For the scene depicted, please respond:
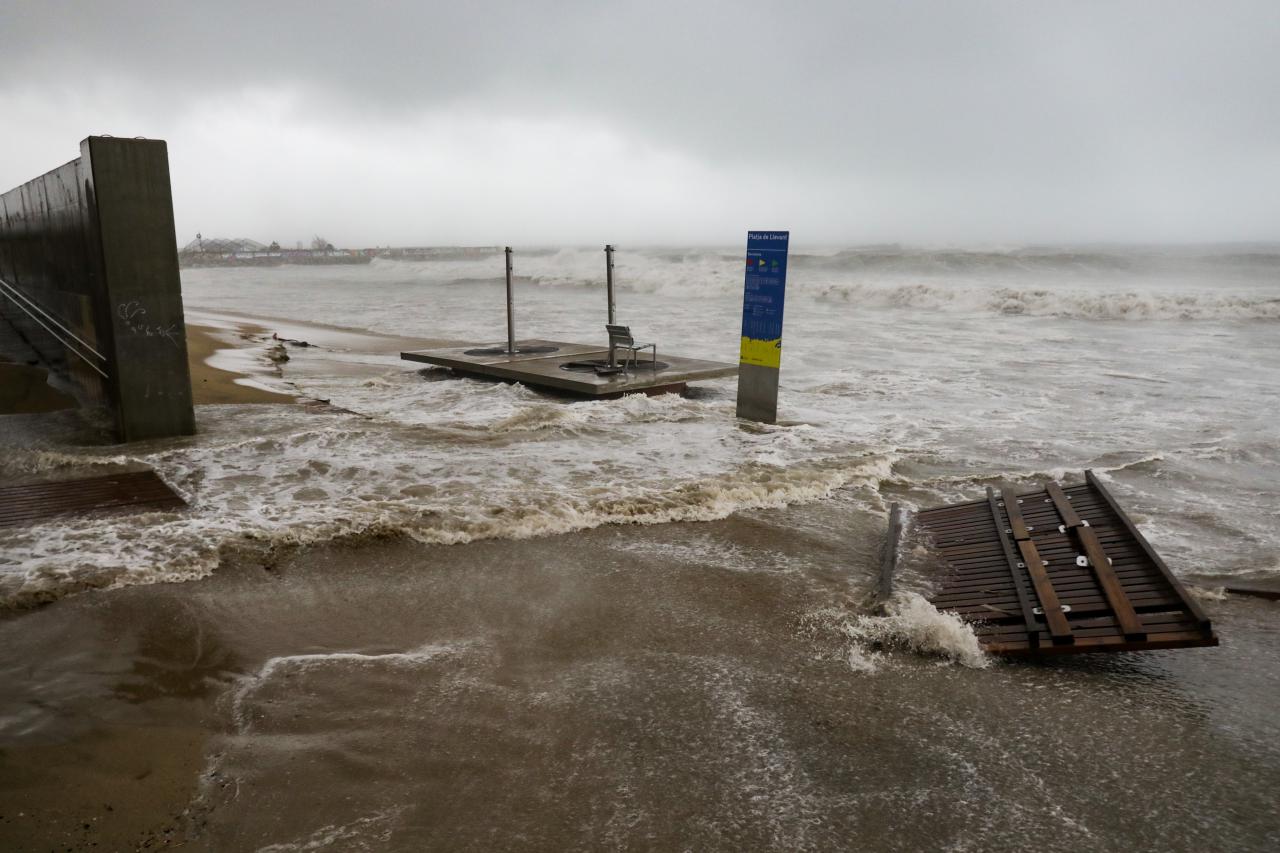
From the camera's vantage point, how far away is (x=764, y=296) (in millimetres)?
10156

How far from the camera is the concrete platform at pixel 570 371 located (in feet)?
38.9

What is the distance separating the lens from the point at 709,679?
4.31 m

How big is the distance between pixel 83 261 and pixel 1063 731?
1048 centimetres

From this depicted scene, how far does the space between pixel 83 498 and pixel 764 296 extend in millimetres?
7342

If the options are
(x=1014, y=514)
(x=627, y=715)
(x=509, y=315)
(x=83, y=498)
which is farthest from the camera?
(x=509, y=315)

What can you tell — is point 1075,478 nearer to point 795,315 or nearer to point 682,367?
point 682,367

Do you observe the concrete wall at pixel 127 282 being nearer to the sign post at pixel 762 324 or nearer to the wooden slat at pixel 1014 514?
the sign post at pixel 762 324

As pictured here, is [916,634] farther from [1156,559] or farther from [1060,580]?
[1156,559]

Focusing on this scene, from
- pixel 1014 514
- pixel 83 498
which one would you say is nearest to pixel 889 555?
pixel 1014 514

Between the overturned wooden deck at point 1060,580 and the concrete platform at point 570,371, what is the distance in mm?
6104

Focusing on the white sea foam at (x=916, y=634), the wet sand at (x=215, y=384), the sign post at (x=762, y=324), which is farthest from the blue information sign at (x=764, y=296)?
the wet sand at (x=215, y=384)

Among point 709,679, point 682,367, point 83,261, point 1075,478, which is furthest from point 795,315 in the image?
point 709,679

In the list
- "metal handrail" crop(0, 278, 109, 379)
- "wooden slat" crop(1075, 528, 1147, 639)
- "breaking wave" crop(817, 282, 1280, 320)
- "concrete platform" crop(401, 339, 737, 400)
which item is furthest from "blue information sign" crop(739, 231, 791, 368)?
"breaking wave" crop(817, 282, 1280, 320)

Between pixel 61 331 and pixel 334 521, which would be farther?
pixel 61 331
